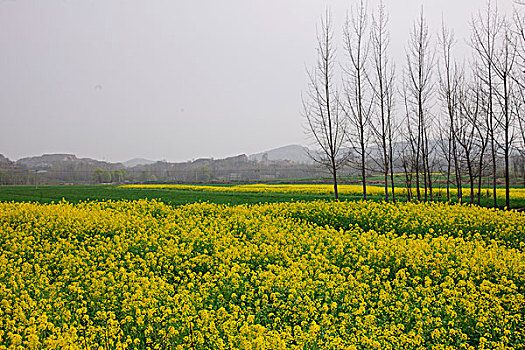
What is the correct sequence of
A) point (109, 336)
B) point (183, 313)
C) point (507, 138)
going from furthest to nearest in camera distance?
1. point (507, 138)
2. point (183, 313)
3. point (109, 336)

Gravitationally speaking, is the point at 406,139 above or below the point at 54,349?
above

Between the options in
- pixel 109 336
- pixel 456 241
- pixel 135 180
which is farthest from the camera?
pixel 135 180

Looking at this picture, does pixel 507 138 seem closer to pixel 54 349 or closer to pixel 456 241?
pixel 456 241

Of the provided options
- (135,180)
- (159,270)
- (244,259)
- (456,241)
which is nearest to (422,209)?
(456,241)

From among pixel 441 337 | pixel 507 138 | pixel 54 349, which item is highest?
pixel 507 138

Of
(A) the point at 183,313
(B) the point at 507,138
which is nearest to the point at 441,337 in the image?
(A) the point at 183,313

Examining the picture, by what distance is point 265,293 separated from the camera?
6422mm

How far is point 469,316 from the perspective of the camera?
5.28 metres

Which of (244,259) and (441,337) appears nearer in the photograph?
(441,337)

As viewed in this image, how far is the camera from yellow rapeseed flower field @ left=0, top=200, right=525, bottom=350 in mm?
4586

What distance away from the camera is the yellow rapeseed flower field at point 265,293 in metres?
4.59

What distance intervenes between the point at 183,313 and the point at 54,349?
1.49 m

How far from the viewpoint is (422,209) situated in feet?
45.0

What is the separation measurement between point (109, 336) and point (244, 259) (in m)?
3.61
